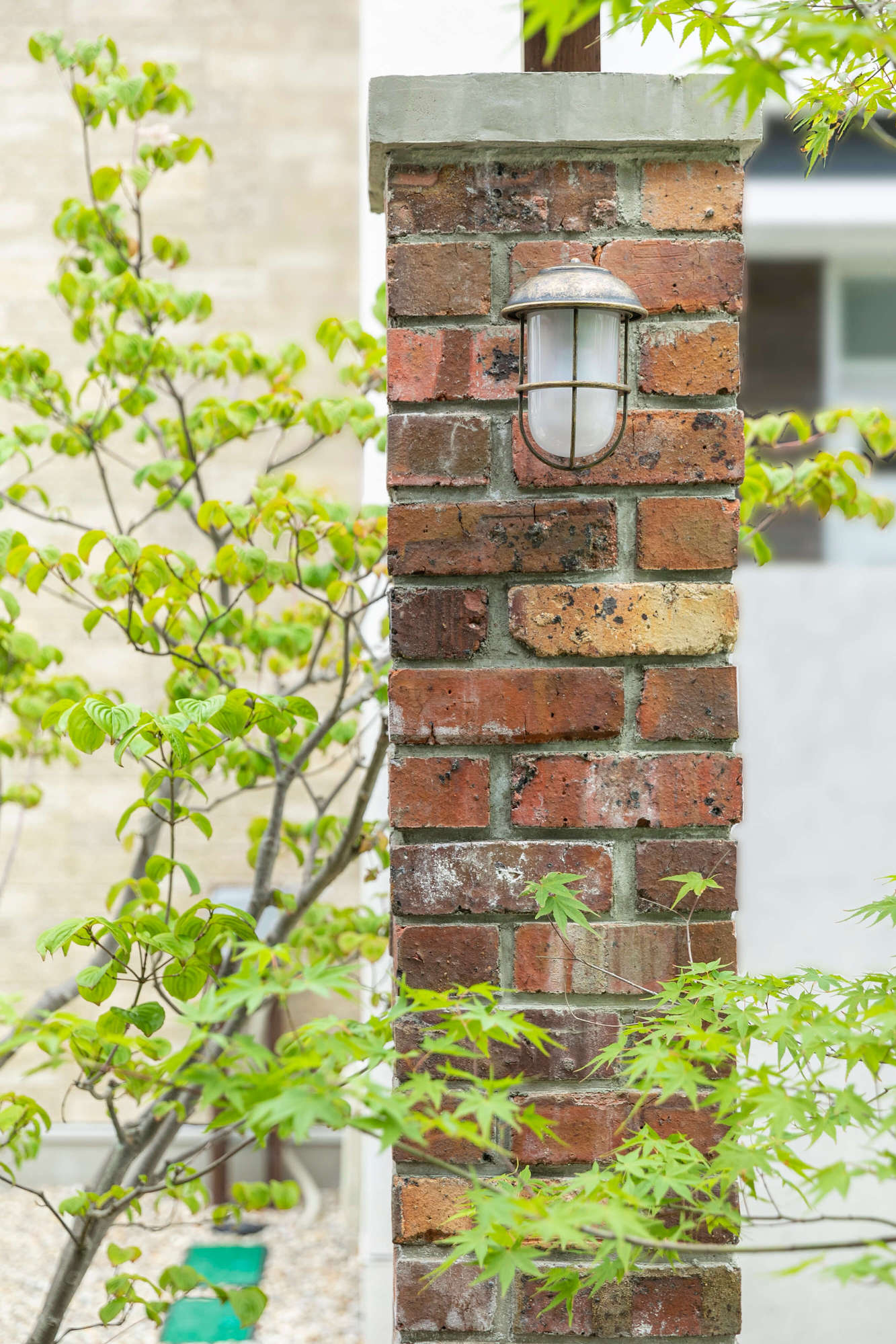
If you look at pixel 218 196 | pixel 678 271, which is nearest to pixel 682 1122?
pixel 678 271

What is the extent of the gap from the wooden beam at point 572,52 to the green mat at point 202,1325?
3.08m

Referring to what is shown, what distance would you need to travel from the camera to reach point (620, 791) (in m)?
1.17

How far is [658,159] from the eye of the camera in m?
1.19

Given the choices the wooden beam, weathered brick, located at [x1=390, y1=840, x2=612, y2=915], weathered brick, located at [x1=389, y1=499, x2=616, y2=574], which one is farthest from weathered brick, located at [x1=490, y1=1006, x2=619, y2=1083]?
the wooden beam

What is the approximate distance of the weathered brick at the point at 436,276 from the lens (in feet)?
3.87

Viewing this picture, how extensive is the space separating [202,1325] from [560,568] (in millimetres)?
3017

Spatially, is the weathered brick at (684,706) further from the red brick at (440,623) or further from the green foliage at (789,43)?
the green foliage at (789,43)

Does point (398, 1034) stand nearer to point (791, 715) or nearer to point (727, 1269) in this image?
point (727, 1269)

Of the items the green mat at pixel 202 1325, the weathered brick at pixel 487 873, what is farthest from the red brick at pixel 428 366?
the green mat at pixel 202 1325

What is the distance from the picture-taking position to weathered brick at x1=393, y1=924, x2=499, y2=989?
3.80ft

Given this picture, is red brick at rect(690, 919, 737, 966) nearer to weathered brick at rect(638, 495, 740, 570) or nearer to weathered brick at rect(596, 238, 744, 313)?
weathered brick at rect(638, 495, 740, 570)

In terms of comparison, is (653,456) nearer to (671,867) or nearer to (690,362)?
(690,362)

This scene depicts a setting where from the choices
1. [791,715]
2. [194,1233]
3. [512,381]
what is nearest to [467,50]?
[791,715]

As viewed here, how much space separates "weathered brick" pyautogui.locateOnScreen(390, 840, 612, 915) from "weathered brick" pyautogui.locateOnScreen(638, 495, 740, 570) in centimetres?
31
